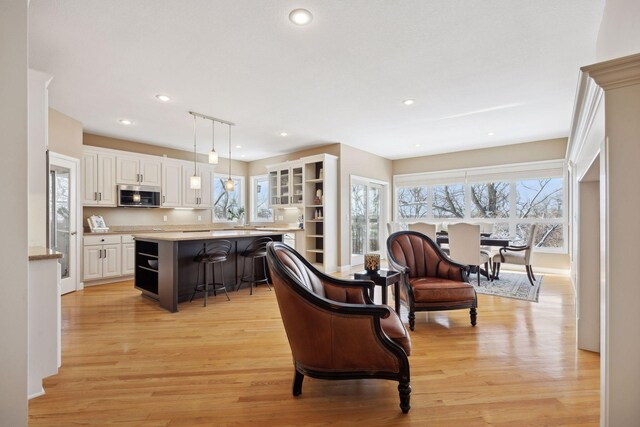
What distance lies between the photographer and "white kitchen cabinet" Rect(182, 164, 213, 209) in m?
6.62

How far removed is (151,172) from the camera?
6105 mm

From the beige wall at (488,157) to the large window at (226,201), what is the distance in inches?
161

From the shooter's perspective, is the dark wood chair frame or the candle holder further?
the dark wood chair frame

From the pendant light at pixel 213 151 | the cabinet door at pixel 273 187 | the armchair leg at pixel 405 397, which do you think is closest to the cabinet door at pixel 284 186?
the cabinet door at pixel 273 187

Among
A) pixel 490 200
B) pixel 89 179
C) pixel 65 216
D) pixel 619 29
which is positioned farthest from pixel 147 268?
pixel 490 200

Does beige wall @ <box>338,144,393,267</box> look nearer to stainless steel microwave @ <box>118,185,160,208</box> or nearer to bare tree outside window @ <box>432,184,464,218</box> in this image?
bare tree outside window @ <box>432,184,464,218</box>

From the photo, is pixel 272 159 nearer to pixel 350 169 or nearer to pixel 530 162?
pixel 350 169

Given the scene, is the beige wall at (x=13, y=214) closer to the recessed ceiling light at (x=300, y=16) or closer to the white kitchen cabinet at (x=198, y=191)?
the recessed ceiling light at (x=300, y=16)

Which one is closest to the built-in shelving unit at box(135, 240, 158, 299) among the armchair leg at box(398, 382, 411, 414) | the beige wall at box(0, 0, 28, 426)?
the beige wall at box(0, 0, 28, 426)

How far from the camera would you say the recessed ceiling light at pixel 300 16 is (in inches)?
89.7

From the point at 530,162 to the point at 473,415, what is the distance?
587cm

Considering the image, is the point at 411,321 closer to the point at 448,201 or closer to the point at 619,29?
the point at 619,29

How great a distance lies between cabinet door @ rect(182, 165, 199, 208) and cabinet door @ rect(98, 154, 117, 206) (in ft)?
4.20

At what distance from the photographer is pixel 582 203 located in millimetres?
2771
